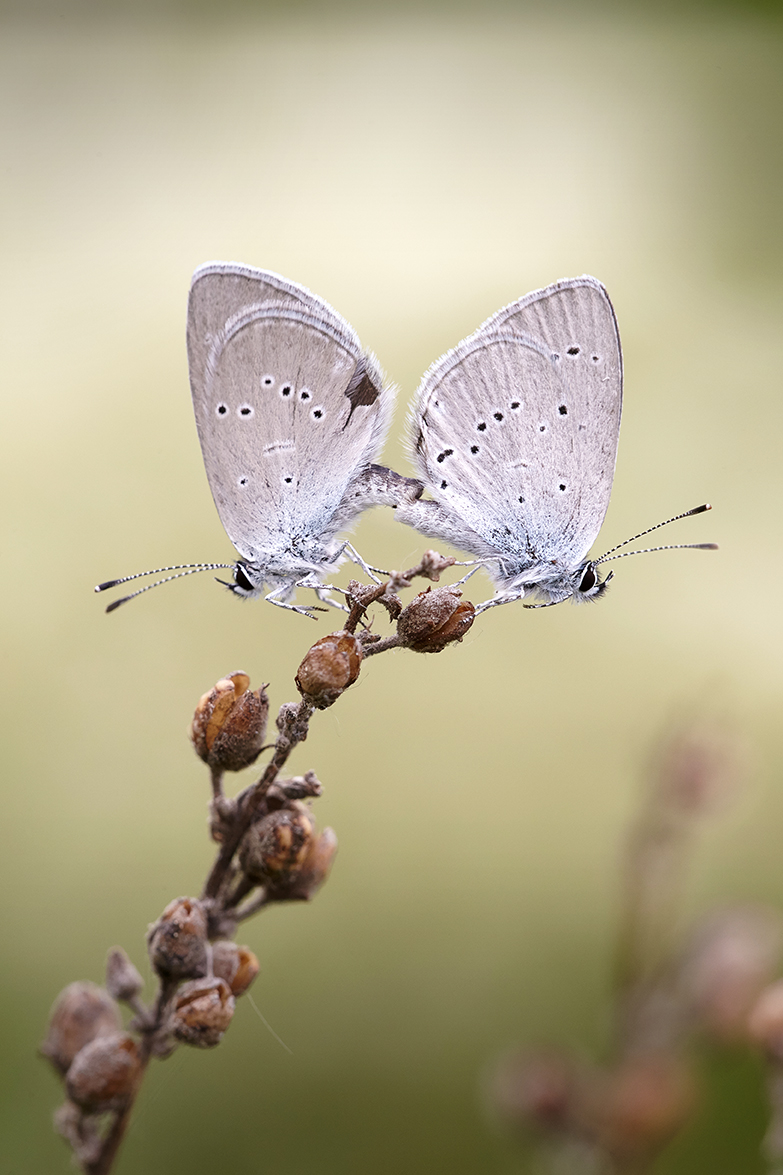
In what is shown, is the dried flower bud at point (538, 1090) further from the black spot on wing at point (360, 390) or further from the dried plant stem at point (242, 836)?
the black spot on wing at point (360, 390)

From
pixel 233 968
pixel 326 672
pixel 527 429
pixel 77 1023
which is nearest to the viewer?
pixel 326 672

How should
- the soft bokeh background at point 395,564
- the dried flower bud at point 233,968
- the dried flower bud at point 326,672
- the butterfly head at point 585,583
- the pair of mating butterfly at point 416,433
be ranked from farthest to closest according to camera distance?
the soft bokeh background at point 395,564, the butterfly head at point 585,583, the pair of mating butterfly at point 416,433, the dried flower bud at point 233,968, the dried flower bud at point 326,672

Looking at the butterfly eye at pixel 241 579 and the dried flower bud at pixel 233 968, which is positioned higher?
the butterfly eye at pixel 241 579

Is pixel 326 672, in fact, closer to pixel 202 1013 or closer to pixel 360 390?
pixel 202 1013

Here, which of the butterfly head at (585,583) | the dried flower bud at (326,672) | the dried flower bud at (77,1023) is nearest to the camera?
the dried flower bud at (326,672)

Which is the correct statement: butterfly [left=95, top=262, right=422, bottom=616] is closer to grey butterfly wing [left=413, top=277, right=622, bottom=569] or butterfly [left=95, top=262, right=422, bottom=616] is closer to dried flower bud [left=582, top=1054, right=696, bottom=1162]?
grey butterfly wing [left=413, top=277, right=622, bottom=569]

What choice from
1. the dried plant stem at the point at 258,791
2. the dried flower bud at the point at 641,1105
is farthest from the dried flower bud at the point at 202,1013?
the dried flower bud at the point at 641,1105

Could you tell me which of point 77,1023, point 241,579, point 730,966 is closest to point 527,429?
point 241,579
